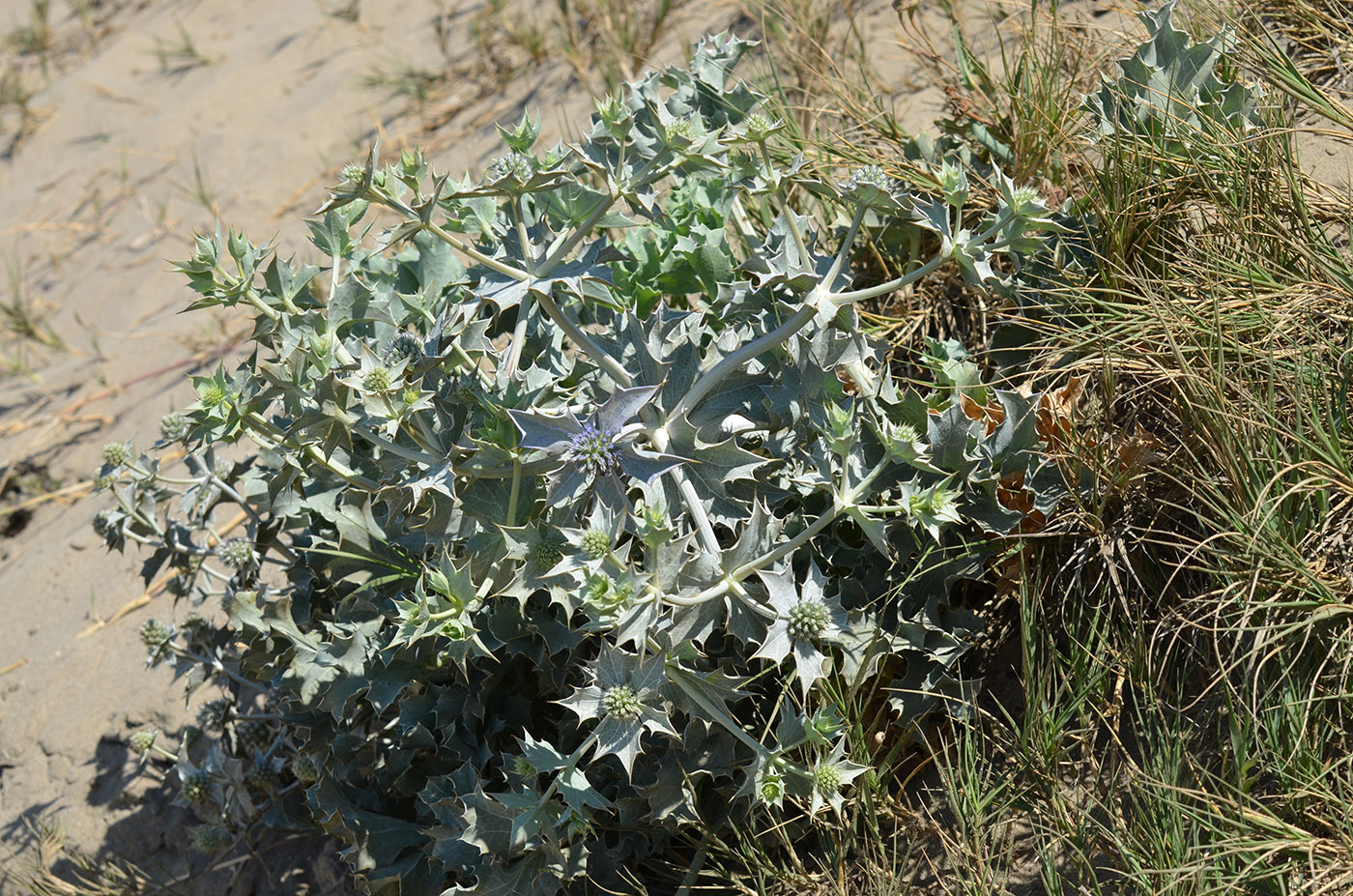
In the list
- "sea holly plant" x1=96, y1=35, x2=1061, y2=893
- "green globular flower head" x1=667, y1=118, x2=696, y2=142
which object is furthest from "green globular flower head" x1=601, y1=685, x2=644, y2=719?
"green globular flower head" x1=667, y1=118, x2=696, y2=142

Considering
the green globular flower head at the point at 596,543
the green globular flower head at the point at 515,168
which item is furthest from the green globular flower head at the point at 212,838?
the green globular flower head at the point at 515,168

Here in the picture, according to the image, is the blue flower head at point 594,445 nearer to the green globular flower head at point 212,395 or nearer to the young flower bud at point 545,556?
the young flower bud at point 545,556

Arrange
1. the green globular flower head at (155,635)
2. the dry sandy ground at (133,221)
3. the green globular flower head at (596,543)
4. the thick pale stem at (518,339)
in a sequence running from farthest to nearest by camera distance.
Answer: the dry sandy ground at (133,221), the green globular flower head at (155,635), the thick pale stem at (518,339), the green globular flower head at (596,543)

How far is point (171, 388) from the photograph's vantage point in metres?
3.89

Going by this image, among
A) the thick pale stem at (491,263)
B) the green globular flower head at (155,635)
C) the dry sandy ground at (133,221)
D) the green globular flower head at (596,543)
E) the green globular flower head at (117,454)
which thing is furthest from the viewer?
the dry sandy ground at (133,221)

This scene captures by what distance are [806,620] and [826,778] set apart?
267mm

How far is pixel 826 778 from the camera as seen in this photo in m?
1.71

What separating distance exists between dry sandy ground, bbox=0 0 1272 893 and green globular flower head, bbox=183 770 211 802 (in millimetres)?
285

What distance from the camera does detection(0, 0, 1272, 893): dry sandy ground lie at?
292 cm

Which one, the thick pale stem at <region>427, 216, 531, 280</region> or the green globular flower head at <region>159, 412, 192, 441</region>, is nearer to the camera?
the thick pale stem at <region>427, 216, 531, 280</region>

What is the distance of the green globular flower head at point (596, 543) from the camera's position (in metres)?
1.65

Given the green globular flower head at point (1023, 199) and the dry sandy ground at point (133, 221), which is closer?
the green globular flower head at point (1023, 199)

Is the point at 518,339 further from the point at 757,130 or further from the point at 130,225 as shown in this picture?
the point at 130,225

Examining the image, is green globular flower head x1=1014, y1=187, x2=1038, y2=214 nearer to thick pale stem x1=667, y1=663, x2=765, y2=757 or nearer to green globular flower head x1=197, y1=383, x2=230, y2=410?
thick pale stem x1=667, y1=663, x2=765, y2=757
